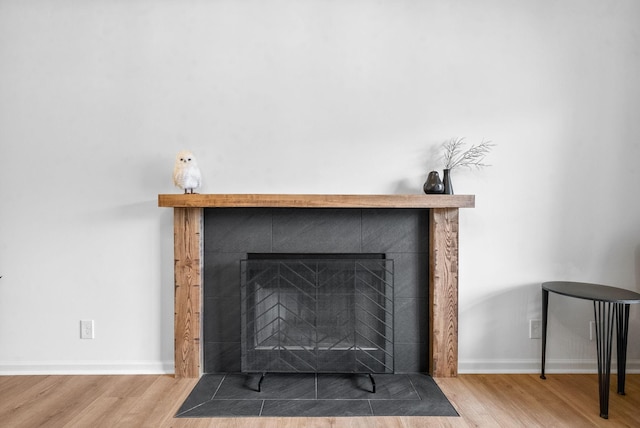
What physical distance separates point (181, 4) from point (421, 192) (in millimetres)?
1779

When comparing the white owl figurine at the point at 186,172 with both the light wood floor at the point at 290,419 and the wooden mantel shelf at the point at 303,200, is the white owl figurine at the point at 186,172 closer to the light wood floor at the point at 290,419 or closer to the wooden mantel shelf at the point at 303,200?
the wooden mantel shelf at the point at 303,200

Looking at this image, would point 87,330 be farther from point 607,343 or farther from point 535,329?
point 607,343

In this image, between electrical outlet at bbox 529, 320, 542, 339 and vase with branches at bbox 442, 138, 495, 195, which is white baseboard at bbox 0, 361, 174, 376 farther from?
electrical outlet at bbox 529, 320, 542, 339

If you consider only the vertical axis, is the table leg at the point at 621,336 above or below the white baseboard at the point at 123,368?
above

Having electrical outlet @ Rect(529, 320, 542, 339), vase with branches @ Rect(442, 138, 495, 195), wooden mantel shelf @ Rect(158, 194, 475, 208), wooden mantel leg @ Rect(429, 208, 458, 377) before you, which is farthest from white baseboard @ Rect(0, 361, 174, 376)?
electrical outlet @ Rect(529, 320, 542, 339)

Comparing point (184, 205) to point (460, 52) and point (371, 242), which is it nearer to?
point (371, 242)

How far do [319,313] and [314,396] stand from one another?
47 cm

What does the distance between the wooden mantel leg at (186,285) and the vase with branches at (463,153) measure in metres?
1.49

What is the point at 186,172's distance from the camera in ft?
7.95

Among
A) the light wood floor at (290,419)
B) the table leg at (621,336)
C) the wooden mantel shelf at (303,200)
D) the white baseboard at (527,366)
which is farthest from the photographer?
the white baseboard at (527,366)

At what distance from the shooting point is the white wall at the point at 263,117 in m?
2.57

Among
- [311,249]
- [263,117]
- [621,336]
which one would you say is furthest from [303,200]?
[621,336]

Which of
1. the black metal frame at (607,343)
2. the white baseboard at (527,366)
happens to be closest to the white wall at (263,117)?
the black metal frame at (607,343)

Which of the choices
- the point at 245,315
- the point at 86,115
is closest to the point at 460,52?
the point at 245,315
